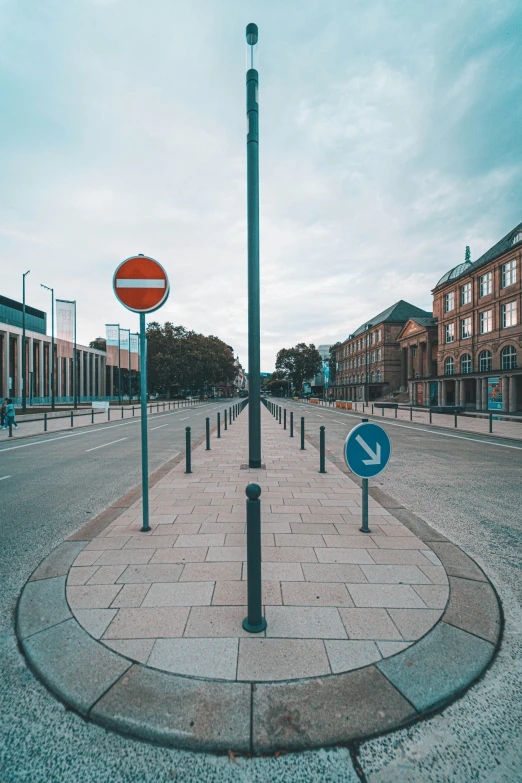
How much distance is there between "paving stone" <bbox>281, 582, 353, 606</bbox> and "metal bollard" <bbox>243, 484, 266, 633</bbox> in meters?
0.42

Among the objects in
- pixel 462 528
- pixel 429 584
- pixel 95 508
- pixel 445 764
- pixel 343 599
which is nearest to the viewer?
pixel 445 764

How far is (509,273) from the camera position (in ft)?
102

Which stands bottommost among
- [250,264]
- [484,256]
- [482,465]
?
[482,465]

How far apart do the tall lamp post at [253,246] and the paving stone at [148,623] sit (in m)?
4.87

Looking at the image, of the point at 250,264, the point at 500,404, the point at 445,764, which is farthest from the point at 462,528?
the point at 500,404

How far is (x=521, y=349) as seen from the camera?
29125 millimetres

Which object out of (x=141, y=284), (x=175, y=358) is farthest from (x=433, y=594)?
(x=175, y=358)

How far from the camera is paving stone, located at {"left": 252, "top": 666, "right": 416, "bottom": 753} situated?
1.82m

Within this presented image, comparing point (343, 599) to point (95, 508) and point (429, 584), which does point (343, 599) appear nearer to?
point (429, 584)

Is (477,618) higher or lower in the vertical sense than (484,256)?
lower

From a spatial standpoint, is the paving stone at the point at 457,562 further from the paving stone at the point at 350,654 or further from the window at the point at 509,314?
the window at the point at 509,314

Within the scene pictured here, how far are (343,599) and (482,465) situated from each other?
7.98 meters

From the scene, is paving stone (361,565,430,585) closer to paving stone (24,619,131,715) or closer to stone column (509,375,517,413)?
paving stone (24,619,131,715)

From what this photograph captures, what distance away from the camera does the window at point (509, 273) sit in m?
30.3
